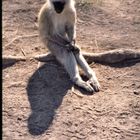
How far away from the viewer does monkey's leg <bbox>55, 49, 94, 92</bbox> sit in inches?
285

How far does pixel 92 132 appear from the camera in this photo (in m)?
6.26

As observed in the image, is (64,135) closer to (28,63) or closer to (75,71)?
(75,71)

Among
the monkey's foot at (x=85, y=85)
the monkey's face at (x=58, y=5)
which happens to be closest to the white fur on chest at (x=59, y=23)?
the monkey's face at (x=58, y=5)

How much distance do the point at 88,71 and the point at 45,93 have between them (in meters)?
0.83

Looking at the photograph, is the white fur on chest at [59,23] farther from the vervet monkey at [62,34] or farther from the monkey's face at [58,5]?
the monkey's face at [58,5]

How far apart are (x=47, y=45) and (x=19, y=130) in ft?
6.80

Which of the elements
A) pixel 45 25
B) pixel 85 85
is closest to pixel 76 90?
pixel 85 85

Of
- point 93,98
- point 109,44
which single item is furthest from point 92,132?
point 109,44

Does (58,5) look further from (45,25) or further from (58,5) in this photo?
(45,25)

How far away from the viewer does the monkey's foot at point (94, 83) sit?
723 cm

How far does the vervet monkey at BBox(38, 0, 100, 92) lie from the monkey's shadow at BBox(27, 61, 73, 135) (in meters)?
0.18

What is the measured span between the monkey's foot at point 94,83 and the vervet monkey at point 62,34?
0.25 feet

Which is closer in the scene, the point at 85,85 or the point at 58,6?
the point at 85,85

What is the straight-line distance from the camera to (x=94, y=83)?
7297mm
